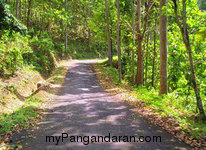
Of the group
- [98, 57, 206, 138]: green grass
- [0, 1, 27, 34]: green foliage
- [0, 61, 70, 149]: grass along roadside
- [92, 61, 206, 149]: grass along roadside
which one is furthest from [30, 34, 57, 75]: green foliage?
Answer: [98, 57, 206, 138]: green grass

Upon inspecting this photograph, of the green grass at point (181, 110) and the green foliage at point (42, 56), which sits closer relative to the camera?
the green grass at point (181, 110)

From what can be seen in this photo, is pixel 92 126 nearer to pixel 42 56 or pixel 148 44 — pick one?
pixel 148 44

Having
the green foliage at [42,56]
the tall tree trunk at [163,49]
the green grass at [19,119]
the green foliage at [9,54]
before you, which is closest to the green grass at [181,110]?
the tall tree trunk at [163,49]

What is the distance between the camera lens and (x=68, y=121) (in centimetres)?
740

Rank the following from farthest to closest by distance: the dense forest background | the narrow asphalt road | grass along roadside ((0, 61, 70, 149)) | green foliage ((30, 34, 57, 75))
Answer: green foliage ((30, 34, 57, 75)), the dense forest background, grass along roadside ((0, 61, 70, 149)), the narrow asphalt road

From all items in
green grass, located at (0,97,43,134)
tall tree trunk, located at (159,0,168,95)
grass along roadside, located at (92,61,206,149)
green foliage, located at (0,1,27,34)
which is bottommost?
grass along roadside, located at (92,61,206,149)

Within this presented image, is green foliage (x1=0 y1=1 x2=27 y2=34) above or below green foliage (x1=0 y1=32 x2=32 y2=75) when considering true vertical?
above

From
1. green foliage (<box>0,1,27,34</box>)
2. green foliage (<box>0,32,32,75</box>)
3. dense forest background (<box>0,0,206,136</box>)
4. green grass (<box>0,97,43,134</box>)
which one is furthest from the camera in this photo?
green foliage (<box>0,32,32,75</box>)

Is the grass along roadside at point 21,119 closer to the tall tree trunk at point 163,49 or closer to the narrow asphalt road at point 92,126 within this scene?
the narrow asphalt road at point 92,126

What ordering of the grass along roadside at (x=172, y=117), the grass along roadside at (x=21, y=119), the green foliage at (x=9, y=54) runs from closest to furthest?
the grass along roadside at (x=172, y=117) < the grass along roadside at (x=21, y=119) < the green foliage at (x=9, y=54)

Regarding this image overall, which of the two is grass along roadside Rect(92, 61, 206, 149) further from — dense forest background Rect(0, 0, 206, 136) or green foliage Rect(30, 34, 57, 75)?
green foliage Rect(30, 34, 57, 75)

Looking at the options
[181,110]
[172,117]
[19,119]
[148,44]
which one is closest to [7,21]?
[19,119]

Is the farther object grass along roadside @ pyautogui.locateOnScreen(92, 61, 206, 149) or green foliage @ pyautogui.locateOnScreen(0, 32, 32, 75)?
green foliage @ pyautogui.locateOnScreen(0, 32, 32, 75)

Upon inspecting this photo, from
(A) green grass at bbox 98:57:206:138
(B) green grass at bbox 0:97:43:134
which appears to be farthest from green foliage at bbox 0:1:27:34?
(A) green grass at bbox 98:57:206:138
